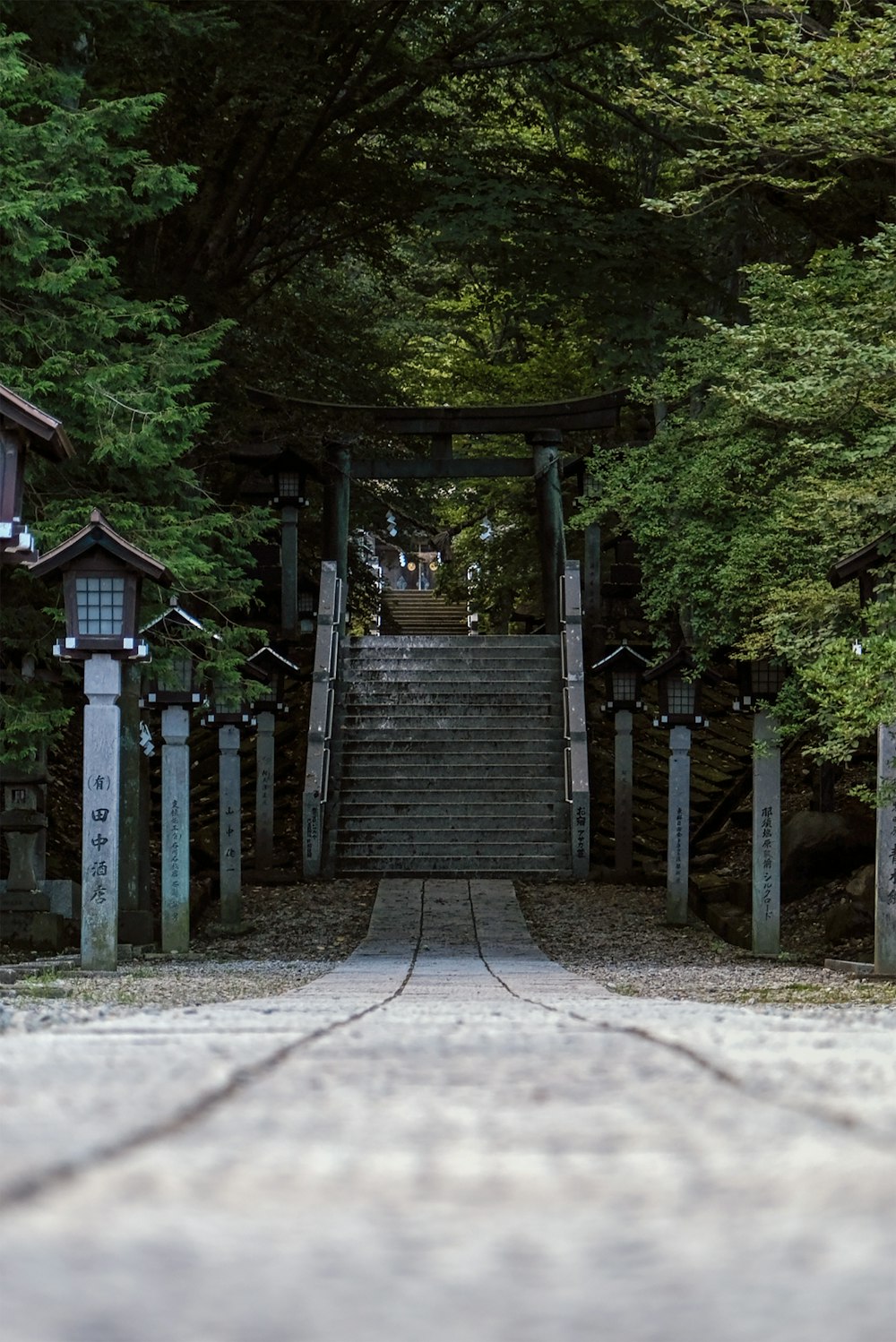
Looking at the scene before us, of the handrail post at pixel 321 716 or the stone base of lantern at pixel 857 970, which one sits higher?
the handrail post at pixel 321 716

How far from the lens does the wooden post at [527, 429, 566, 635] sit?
22578 millimetres

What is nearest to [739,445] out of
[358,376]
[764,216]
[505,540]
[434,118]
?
[764,216]

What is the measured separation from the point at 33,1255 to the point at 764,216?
17.6 meters

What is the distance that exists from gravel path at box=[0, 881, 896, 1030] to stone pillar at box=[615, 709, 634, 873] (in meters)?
0.75

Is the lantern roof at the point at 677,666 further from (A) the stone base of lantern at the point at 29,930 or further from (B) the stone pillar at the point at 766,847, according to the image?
(A) the stone base of lantern at the point at 29,930

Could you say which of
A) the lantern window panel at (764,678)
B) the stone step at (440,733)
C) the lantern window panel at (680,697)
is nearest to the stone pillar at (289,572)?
the stone step at (440,733)

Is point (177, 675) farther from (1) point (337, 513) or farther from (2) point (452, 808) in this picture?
(1) point (337, 513)

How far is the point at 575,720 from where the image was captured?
19109 millimetres

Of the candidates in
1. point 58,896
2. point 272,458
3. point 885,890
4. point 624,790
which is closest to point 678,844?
point 624,790

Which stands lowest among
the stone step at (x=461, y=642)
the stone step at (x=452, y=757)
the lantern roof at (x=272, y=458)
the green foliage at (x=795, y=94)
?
the stone step at (x=452, y=757)

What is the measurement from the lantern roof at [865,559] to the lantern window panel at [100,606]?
4.90 meters

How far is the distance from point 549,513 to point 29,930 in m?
12.0

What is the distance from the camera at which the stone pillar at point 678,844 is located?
15.5 m

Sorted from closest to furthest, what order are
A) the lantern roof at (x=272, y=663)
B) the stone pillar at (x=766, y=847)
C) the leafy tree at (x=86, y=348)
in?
the leafy tree at (x=86, y=348) → the stone pillar at (x=766, y=847) → the lantern roof at (x=272, y=663)
